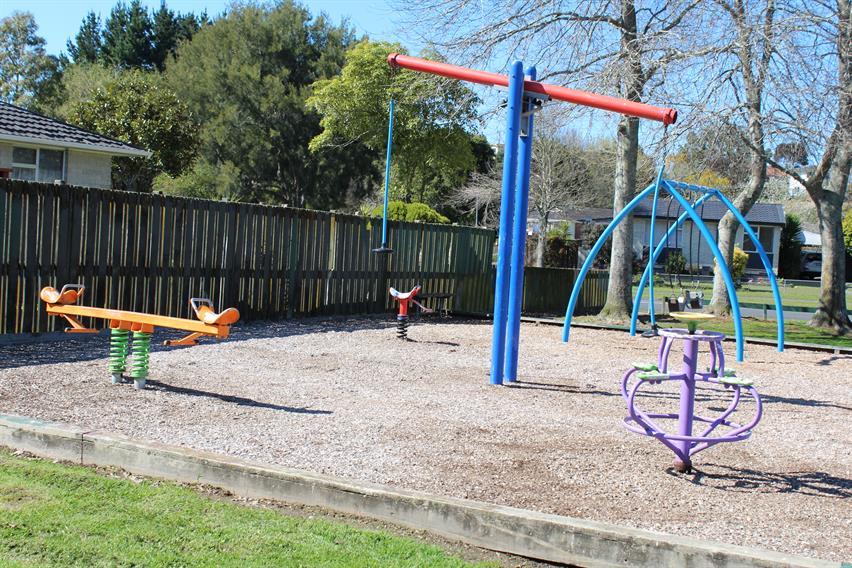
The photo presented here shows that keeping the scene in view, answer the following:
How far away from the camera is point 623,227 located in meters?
17.4

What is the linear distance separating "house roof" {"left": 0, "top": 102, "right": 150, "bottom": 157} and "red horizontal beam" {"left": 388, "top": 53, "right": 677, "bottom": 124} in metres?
11.6

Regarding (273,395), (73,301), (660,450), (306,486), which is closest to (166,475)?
(306,486)

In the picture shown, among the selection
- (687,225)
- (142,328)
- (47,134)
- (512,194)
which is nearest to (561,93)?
(512,194)

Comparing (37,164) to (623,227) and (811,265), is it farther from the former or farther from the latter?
(811,265)

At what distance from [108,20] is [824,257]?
57.1m

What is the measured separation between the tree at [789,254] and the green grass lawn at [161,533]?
5520 cm

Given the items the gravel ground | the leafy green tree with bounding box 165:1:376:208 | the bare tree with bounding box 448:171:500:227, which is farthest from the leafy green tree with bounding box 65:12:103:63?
the gravel ground

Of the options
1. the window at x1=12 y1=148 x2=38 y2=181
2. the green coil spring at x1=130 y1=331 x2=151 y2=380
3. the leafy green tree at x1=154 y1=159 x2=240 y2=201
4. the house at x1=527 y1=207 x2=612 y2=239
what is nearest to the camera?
the green coil spring at x1=130 y1=331 x2=151 y2=380

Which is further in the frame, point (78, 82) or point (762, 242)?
point (762, 242)

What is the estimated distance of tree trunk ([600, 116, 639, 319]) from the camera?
17172 mm

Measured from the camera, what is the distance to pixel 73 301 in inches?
367

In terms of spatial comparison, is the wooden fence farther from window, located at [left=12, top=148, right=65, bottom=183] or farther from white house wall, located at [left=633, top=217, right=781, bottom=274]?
white house wall, located at [left=633, top=217, right=781, bottom=274]

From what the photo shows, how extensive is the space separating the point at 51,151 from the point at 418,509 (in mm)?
17768

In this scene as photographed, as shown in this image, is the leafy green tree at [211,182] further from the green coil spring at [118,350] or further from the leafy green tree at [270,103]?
the green coil spring at [118,350]
